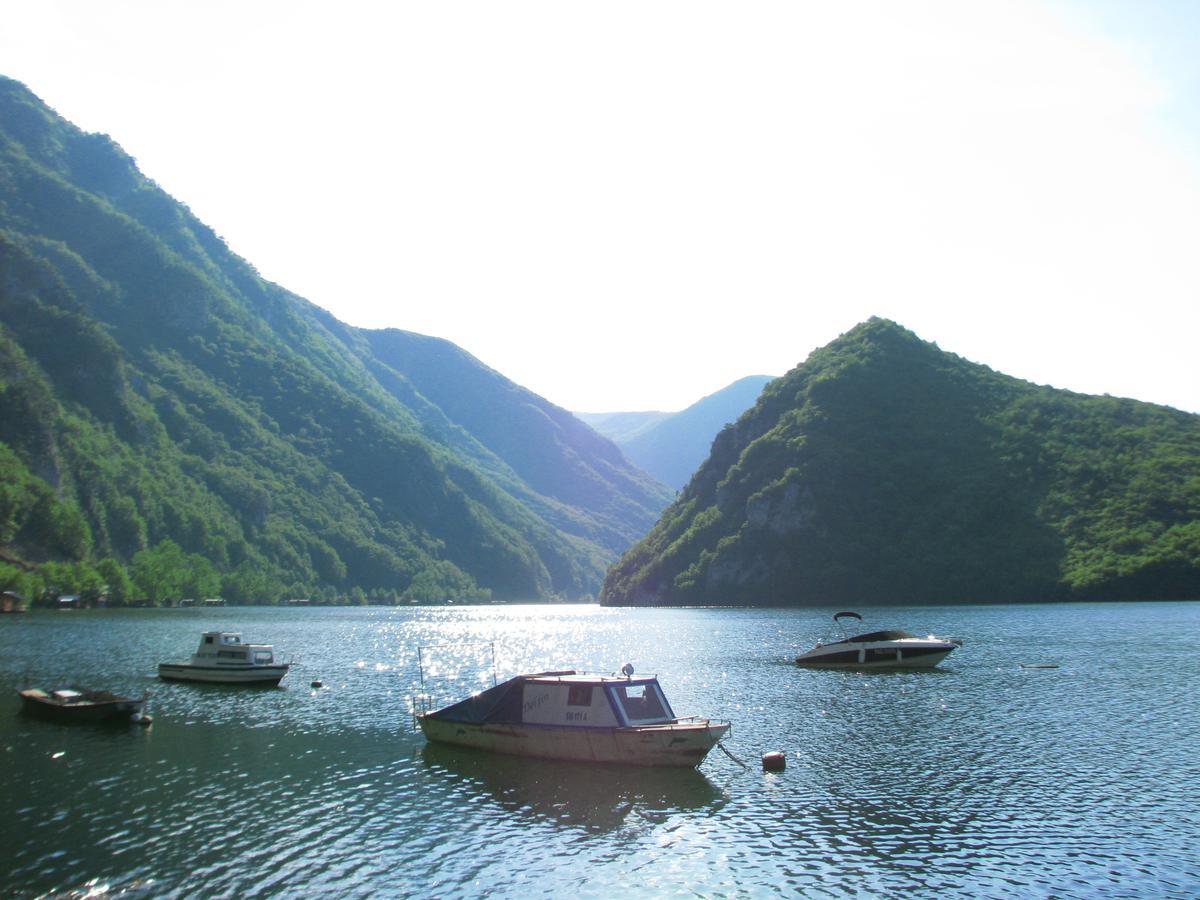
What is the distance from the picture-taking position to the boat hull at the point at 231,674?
3142 inches

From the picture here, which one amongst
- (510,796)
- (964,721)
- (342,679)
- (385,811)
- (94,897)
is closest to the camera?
(94,897)

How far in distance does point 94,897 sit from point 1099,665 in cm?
8834

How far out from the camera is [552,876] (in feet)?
Result: 101

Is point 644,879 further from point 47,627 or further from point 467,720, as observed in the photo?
point 47,627

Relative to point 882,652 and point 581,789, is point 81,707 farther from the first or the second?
point 882,652

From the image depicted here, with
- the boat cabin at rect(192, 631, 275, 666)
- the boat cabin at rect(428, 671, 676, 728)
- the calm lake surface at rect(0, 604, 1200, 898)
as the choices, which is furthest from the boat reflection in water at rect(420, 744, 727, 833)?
the boat cabin at rect(192, 631, 275, 666)

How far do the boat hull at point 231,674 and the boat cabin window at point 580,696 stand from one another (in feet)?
135

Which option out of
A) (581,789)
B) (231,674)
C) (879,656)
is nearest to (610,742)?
(581,789)

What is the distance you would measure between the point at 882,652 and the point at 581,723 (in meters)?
57.4

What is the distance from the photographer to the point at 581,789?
43188mm

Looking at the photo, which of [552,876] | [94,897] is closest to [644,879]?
[552,876]

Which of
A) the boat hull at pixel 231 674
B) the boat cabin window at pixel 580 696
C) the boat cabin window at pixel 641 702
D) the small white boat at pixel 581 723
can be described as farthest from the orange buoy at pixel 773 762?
the boat hull at pixel 231 674

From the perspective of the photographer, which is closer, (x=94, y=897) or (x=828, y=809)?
(x=94, y=897)

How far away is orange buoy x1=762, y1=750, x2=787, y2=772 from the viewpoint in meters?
46.0
